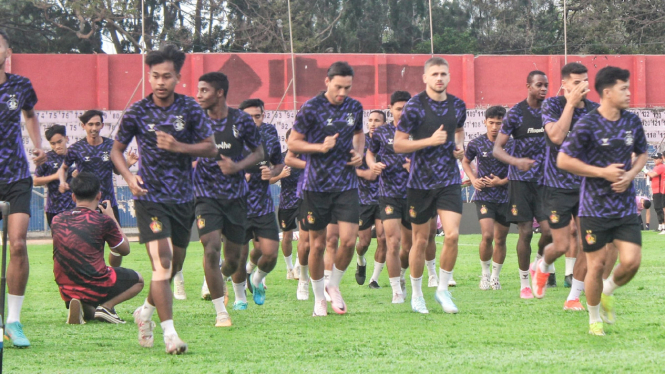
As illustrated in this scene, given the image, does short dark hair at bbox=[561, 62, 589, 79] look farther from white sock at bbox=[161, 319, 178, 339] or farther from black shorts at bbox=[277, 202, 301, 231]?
black shorts at bbox=[277, 202, 301, 231]

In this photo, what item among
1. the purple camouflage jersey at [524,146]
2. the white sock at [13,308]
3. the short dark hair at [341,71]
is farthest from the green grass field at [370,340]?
the short dark hair at [341,71]

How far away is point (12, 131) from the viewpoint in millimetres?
7074

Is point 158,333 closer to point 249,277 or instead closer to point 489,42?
point 249,277

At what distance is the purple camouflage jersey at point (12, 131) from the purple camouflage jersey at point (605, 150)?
171 inches

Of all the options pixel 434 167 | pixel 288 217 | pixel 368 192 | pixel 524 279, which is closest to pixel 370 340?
pixel 434 167

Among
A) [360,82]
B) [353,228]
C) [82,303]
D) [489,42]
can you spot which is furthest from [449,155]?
[489,42]

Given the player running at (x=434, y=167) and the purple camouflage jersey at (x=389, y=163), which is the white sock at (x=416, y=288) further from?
the purple camouflage jersey at (x=389, y=163)

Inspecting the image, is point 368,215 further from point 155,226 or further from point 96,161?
point 155,226

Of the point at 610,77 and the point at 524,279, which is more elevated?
the point at 610,77

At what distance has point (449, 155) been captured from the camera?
8789mm

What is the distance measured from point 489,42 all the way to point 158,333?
4035 centimetres

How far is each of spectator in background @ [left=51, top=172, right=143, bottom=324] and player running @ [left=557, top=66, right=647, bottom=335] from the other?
13.5 ft

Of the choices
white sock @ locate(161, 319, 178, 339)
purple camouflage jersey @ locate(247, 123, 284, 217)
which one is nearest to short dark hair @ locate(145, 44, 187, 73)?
white sock @ locate(161, 319, 178, 339)

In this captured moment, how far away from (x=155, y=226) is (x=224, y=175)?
5.65ft
